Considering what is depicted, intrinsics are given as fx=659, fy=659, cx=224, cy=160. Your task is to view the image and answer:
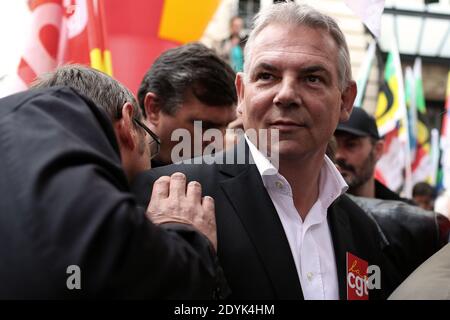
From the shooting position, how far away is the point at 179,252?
143 cm

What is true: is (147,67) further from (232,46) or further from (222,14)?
(222,14)

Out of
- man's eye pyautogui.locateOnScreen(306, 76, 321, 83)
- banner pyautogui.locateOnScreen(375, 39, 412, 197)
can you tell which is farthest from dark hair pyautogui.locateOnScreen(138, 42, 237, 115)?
banner pyautogui.locateOnScreen(375, 39, 412, 197)

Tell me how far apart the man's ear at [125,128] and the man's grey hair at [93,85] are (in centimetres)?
2

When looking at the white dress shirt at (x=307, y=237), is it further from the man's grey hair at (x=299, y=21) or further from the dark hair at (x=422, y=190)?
the dark hair at (x=422, y=190)

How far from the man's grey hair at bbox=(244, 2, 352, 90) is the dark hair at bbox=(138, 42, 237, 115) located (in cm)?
84

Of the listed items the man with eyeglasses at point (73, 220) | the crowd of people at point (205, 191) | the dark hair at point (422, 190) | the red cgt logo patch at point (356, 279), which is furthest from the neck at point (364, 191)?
the dark hair at point (422, 190)

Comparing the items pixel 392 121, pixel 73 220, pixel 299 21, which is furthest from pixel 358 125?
pixel 392 121

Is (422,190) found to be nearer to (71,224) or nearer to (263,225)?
(263,225)

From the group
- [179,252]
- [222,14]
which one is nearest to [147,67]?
[179,252]

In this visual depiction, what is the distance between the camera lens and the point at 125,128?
75.2 inches

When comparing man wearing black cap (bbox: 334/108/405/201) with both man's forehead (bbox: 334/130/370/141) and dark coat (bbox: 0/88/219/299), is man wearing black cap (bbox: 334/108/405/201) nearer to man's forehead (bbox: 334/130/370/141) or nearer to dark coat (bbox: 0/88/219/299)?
man's forehead (bbox: 334/130/370/141)

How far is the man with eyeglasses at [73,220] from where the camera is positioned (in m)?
1.28

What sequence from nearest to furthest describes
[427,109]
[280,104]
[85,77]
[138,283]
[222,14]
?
[138,283], [85,77], [280,104], [222,14], [427,109]
